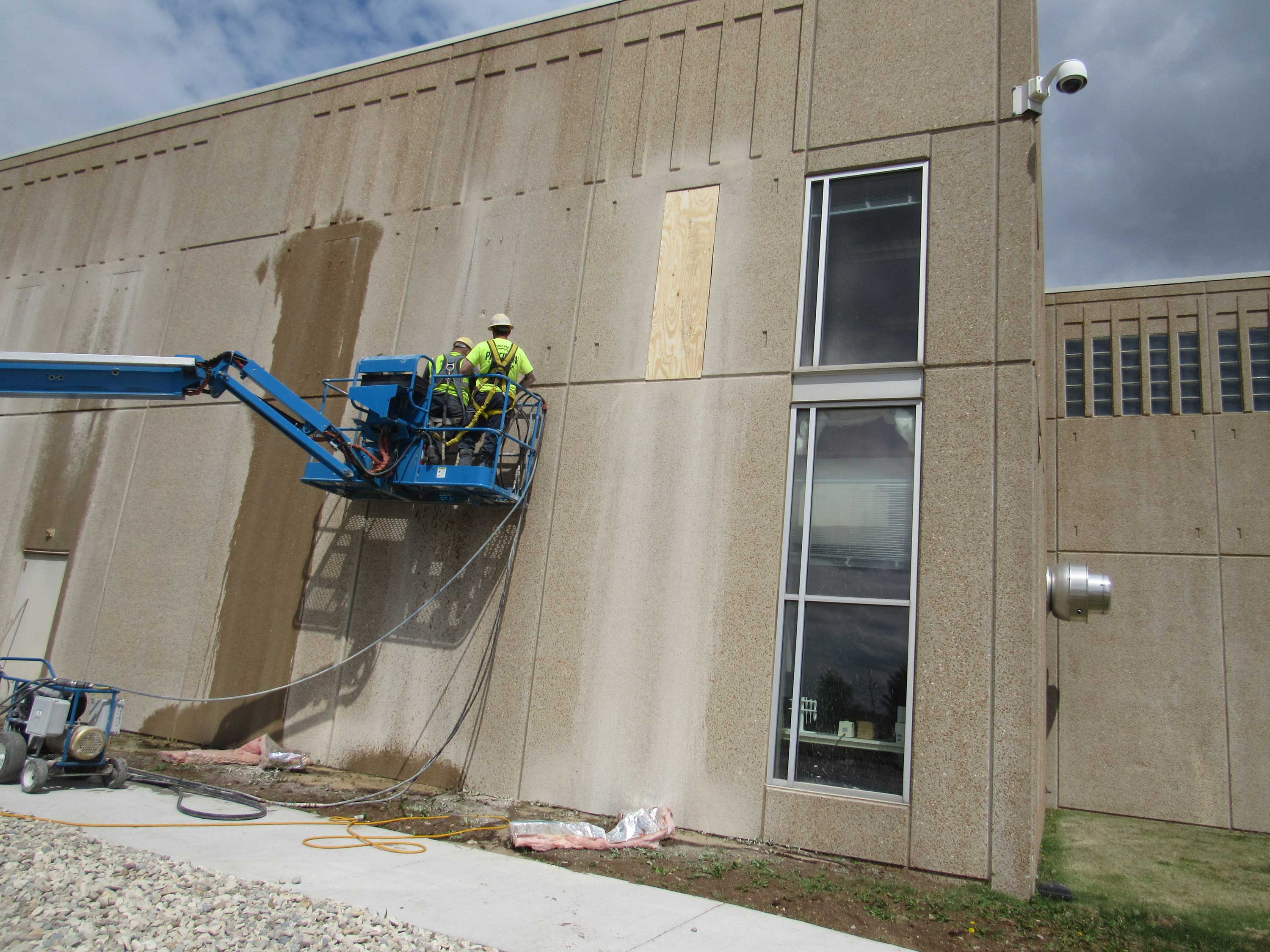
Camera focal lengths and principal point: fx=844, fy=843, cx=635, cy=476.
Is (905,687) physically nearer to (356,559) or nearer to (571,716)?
(571,716)

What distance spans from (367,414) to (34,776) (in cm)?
417

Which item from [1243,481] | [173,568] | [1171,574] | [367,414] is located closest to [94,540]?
[173,568]

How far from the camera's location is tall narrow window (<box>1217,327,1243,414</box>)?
498 inches

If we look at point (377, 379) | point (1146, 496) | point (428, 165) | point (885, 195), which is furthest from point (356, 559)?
point (1146, 496)

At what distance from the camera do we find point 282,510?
33.3 ft

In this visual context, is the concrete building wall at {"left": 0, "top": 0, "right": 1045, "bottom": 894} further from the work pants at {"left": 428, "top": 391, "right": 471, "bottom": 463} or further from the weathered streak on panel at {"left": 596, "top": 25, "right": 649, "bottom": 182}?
the work pants at {"left": 428, "top": 391, "right": 471, "bottom": 463}

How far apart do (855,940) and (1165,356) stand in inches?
467

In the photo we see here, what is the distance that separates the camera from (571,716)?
8.01 meters

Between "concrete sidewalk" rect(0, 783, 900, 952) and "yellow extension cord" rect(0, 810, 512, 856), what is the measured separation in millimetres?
82

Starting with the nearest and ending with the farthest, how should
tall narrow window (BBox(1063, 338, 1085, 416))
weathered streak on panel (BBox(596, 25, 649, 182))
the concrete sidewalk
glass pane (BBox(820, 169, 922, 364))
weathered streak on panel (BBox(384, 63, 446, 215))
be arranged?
1. the concrete sidewalk
2. glass pane (BBox(820, 169, 922, 364))
3. weathered streak on panel (BBox(596, 25, 649, 182))
4. weathered streak on panel (BBox(384, 63, 446, 215))
5. tall narrow window (BBox(1063, 338, 1085, 416))

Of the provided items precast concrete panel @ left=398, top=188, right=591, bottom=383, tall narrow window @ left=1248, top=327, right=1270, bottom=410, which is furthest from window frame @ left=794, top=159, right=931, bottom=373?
tall narrow window @ left=1248, top=327, right=1270, bottom=410

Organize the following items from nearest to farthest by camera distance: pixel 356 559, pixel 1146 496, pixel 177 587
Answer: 1. pixel 356 559
2. pixel 177 587
3. pixel 1146 496

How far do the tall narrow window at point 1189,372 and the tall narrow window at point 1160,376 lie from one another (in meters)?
0.15

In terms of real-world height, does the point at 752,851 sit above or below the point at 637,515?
below
